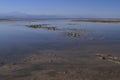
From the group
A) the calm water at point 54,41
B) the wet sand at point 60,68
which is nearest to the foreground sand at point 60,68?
the wet sand at point 60,68

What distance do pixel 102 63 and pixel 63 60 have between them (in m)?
2.63

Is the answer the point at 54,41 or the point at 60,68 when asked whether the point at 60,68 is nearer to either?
the point at 60,68

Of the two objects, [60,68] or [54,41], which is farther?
[54,41]

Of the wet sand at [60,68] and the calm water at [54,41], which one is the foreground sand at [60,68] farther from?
the calm water at [54,41]

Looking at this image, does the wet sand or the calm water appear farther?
the calm water

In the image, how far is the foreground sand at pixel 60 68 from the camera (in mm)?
13930

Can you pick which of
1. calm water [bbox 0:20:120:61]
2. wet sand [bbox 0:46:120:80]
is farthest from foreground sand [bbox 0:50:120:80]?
calm water [bbox 0:20:120:61]

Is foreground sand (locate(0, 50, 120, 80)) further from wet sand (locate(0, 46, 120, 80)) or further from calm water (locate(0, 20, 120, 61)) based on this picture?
calm water (locate(0, 20, 120, 61))

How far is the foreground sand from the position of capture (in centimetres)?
1393

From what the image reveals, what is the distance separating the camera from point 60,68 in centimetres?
1581

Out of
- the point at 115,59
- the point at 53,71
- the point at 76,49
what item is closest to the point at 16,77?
the point at 53,71

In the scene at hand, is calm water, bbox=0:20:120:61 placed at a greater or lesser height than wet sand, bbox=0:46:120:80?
lesser

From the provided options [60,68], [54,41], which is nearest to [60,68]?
[60,68]

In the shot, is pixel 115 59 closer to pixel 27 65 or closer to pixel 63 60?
pixel 63 60
